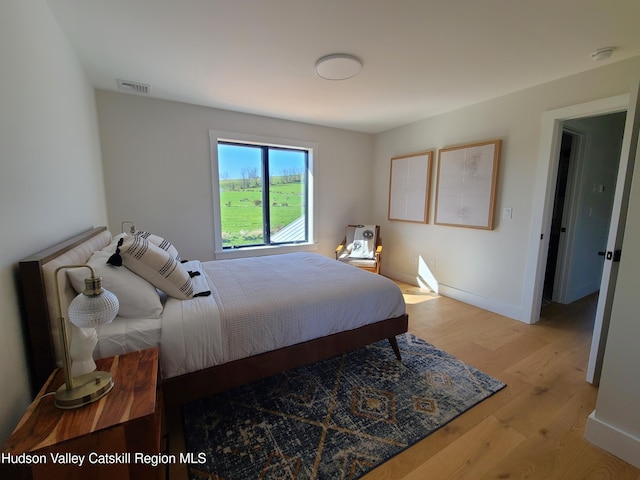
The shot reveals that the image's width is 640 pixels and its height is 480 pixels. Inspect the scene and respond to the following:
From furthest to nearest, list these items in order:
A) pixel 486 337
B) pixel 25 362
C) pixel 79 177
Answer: pixel 486 337
pixel 79 177
pixel 25 362

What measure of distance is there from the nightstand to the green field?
2789mm

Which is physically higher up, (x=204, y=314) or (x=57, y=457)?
(x=204, y=314)

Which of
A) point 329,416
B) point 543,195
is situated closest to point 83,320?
point 329,416

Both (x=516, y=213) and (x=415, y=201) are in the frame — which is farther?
(x=415, y=201)

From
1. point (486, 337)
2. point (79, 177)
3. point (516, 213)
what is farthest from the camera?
point (516, 213)

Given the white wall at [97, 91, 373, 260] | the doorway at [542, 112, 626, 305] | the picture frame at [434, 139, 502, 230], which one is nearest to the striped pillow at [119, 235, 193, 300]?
the white wall at [97, 91, 373, 260]

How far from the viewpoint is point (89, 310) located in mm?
925

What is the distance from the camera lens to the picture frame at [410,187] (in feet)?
12.4

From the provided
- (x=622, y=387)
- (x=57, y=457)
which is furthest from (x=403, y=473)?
(x=57, y=457)

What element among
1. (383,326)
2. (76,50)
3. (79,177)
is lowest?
(383,326)

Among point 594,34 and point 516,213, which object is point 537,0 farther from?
point 516,213

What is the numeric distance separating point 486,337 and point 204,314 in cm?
253

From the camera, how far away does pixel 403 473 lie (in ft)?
4.28

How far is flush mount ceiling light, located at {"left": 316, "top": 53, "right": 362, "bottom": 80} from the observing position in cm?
213
